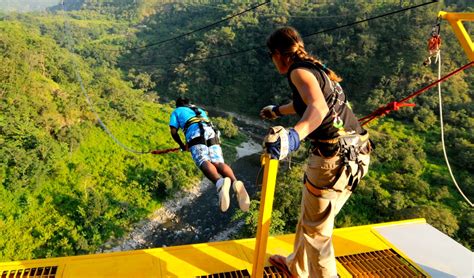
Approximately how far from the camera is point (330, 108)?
2.36 m

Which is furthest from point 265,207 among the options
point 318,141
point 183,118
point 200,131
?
point 183,118

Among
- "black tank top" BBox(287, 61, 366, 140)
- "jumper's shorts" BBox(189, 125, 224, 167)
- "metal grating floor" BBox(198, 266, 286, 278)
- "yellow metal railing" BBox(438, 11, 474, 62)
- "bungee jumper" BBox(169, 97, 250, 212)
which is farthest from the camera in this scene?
"jumper's shorts" BBox(189, 125, 224, 167)

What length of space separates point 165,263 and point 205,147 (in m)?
1.53

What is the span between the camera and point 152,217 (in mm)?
16438

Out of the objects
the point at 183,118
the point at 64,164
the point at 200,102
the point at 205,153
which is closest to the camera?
the point at 205,153

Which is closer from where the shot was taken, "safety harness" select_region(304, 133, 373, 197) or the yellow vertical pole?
the yellow vertical pole

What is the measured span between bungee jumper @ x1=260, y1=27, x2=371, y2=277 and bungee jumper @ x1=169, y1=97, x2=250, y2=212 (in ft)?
3.53

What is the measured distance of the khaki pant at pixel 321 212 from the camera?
251 cm

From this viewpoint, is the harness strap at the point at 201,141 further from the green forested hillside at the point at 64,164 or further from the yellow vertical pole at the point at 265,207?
the green forested hillside at the point at 64,164

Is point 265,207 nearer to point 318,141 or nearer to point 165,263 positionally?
point 318,141

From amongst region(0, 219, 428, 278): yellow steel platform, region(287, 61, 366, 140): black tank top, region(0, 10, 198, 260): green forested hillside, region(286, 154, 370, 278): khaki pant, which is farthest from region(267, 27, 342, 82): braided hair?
region(0, 10, 198, 260): green forested hillside

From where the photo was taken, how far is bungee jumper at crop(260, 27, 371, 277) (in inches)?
80.9

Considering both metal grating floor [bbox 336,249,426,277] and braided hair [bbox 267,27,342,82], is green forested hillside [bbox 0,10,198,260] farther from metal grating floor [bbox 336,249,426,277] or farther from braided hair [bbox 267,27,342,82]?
braided hair [bbox 267,27,342,82]

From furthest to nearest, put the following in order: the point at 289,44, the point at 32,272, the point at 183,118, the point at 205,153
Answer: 1. the point at 183,118
2. the point at 205,153
3. the point at 32,272
4. the point at 289,44
